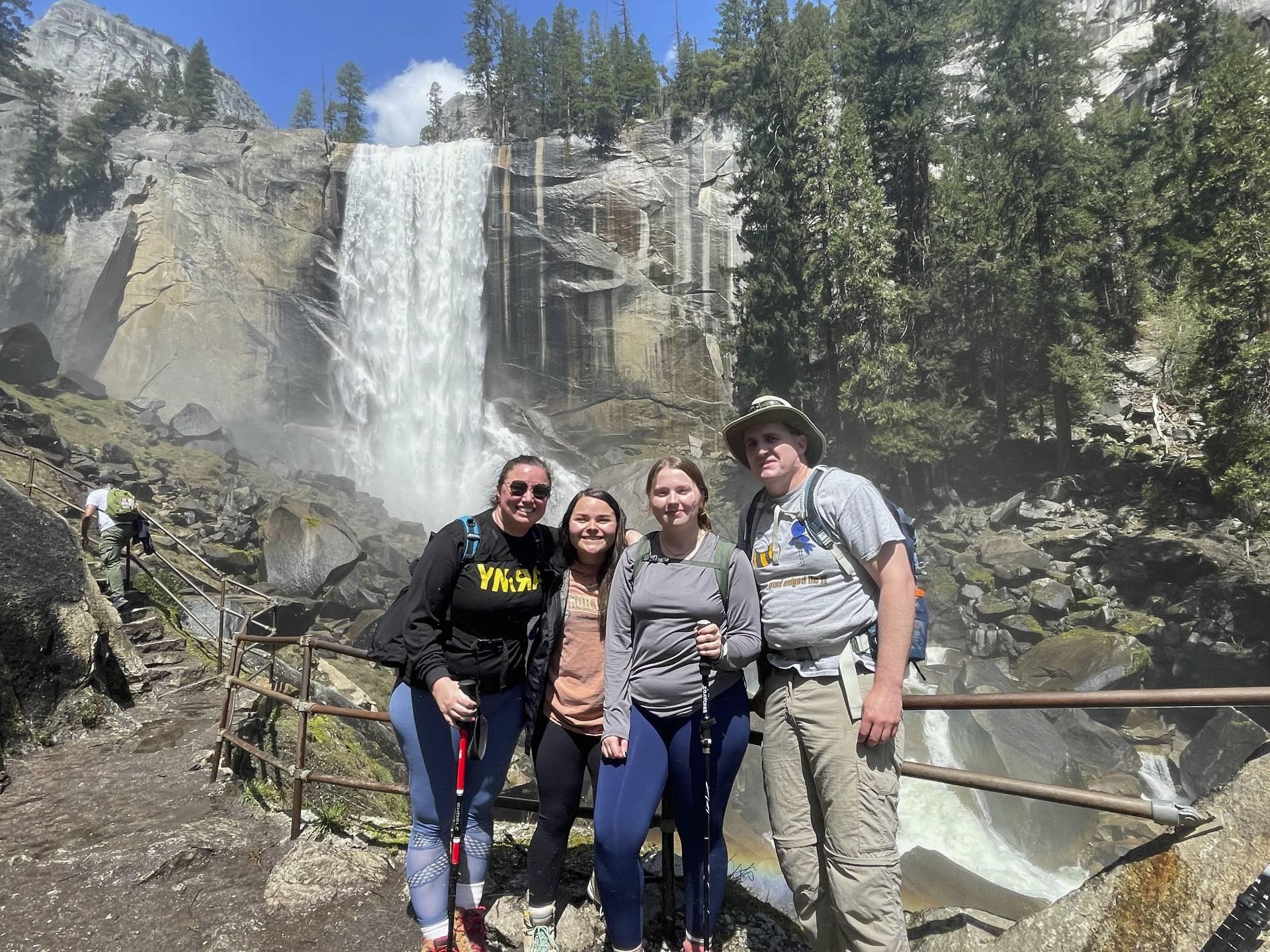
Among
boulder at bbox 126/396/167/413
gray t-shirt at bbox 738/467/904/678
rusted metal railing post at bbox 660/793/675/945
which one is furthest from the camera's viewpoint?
boulder at bbox 126/396/167/413

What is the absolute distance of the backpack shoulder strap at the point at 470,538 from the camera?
2672 millimetres

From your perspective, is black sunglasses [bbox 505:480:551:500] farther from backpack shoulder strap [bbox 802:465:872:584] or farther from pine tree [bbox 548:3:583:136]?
pine tree [bbox 548:3:583:136]

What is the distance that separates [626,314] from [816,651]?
28.5m

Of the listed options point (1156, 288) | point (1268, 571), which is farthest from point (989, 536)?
point (1156, 288)

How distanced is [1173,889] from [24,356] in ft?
103

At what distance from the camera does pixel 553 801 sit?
2.58m

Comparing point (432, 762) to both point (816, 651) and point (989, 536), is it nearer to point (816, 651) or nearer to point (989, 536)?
point (816, 651)

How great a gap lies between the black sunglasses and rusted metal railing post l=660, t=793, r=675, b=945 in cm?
145

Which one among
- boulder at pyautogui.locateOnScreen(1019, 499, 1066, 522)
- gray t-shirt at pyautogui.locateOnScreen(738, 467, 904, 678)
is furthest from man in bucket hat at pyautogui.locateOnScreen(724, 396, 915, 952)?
boulder at pyautogui.locateOnScreen(1019, 499, 1066, 522)

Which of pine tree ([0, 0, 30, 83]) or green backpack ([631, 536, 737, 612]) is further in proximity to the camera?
pine tree ([0, 0, 30, 83])

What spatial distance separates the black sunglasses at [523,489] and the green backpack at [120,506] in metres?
8.29

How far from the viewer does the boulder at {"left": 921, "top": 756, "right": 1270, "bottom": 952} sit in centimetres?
192

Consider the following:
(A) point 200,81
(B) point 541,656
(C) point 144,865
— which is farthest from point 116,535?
(A) point 200,81

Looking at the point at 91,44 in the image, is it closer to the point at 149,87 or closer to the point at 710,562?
the point at 149,87
